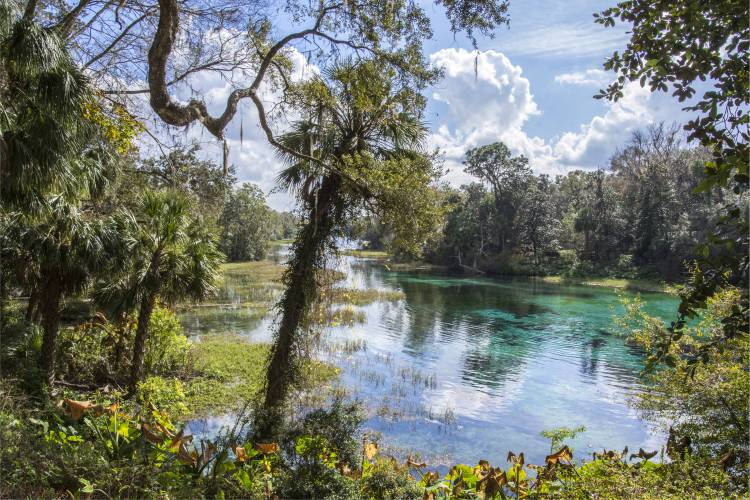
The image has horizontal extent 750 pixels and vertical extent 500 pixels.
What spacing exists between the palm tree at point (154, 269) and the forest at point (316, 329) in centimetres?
5

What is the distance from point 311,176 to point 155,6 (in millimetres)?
3948

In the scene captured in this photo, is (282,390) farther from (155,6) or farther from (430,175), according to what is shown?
(155,6)

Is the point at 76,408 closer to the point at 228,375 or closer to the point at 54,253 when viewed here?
the point at 54,253

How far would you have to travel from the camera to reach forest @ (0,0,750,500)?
4.62m

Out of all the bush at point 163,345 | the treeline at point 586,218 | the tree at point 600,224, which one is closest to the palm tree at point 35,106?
the bush at point 163,345

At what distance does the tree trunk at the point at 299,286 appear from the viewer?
9.89 metres

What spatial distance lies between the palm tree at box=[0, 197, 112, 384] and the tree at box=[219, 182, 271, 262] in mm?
47605

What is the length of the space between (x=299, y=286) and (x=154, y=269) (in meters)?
3.56

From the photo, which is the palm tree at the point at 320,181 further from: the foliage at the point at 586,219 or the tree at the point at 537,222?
the tree at the point at 537,222

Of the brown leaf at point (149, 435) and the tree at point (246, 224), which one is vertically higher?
the tree at point (246, 224)

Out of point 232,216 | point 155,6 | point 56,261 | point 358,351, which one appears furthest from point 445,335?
point 232,216

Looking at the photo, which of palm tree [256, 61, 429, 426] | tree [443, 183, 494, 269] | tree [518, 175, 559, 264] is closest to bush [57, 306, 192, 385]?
palm tree [256, 61, 429, 426]

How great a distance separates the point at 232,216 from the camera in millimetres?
57969

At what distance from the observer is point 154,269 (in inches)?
442
